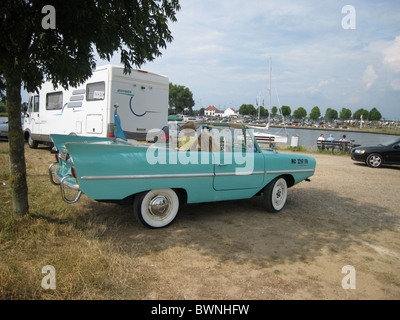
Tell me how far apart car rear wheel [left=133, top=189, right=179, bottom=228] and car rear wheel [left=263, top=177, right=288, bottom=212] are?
1814mm

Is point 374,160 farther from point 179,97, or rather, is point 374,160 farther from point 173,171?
point 179,97

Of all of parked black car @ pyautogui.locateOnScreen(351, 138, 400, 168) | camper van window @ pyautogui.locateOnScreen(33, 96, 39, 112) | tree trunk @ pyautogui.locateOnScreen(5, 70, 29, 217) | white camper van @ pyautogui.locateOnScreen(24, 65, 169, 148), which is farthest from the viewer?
camper van window @ pyautogui.locateOnScreen(33, 96, 39, 112)

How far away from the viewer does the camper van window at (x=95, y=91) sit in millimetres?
9263

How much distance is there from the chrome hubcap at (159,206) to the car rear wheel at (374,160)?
455 inches

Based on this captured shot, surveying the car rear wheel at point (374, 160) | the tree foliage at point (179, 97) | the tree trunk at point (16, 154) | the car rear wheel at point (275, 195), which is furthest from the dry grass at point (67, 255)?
the tree foliage at point (179, 97)

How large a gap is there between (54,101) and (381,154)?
1389 cm

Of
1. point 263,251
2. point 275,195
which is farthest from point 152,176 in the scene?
point 275,195

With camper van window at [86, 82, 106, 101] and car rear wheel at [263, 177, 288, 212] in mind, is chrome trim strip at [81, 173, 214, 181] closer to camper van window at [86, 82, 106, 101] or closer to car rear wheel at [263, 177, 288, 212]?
car rear wheel at [263, 177, 288, 212]

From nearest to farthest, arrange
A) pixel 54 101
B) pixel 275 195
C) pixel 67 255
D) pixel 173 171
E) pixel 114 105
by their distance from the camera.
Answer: pixel 67 255
pixel 173 171
pixel 275 195
pixel 114 105
pixel 54 101

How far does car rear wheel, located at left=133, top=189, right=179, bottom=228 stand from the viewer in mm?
3877

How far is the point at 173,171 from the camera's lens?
3969mm

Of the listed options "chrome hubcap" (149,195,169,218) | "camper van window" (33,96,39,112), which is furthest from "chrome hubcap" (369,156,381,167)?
"camper van window" (33,96,39,112)
